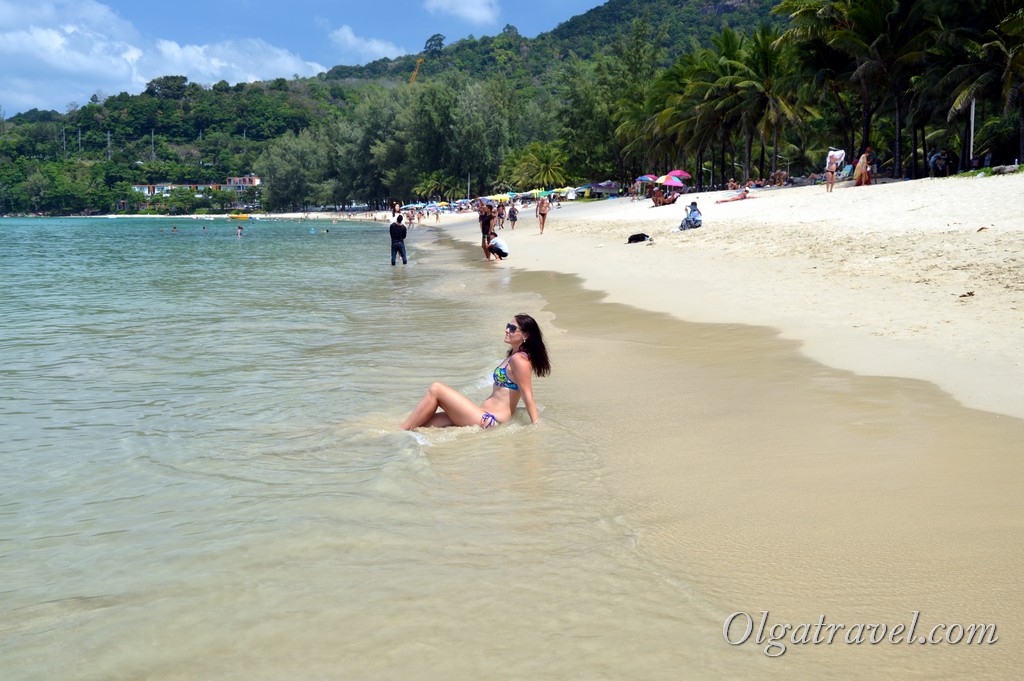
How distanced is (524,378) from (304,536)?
8.15 ft

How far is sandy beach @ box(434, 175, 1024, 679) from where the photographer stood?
3258 mm

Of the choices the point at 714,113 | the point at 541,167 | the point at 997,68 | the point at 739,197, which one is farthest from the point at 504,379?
the point at 541,167

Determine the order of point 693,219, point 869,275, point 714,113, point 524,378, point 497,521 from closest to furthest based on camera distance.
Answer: point 497,521 → point 524,378 → point 869,275 → point 693,219 → point 714,113

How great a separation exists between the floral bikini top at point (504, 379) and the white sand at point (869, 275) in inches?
132

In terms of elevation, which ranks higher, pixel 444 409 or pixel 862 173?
pixel 862 173

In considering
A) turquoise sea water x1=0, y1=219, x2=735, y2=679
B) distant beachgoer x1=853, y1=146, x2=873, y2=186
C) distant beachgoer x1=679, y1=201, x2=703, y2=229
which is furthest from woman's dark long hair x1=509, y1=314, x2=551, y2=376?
distant beachgoer x1=853, y1=146, x2=873, y2=186

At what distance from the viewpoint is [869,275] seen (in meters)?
12.5

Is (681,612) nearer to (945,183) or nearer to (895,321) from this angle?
(895,321)

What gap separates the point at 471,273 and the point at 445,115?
257ft

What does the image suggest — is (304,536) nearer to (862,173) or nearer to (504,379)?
(504,379)

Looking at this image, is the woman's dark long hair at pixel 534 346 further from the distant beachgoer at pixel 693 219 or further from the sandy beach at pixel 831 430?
the distant beachgoer at pixel 693 219

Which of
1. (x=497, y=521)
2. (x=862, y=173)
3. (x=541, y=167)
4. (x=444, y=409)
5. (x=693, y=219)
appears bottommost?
(x=497, y=521)

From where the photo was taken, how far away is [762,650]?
2963 millimetres

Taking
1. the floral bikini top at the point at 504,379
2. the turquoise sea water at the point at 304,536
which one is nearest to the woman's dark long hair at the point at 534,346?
the floral bikini top at the point at 504,379
